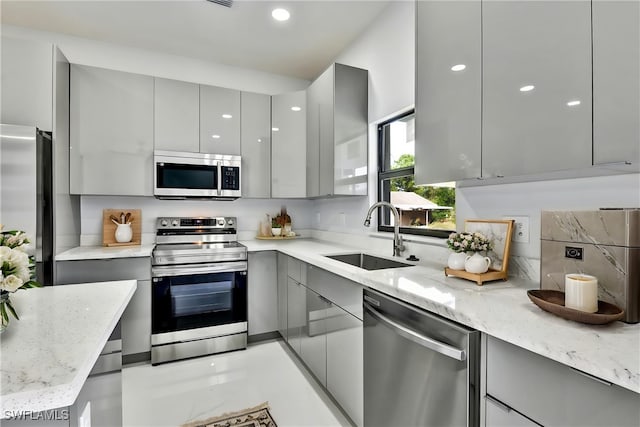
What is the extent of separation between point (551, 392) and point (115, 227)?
3282 mm

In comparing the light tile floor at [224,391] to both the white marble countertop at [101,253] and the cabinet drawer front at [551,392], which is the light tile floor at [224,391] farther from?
the cabinet drawer front at [551,392]

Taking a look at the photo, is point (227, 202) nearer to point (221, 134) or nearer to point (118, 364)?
point (221, 134)

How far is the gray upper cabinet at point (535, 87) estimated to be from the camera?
3.28 feet

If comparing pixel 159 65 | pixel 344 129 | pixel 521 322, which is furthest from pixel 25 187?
pixel 521 322

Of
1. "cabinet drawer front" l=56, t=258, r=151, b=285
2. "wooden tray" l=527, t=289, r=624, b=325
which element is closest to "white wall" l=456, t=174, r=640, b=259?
"wooden tray" l=527, t=289, r=624, b=325

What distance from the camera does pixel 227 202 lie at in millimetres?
3350

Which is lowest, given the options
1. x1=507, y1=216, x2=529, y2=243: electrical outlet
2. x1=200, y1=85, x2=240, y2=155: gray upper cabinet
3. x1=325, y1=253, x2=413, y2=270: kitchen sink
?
x1=325, y1=253, x2=413, y2=270: kitchen sink

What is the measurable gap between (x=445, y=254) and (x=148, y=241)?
2.73 meters

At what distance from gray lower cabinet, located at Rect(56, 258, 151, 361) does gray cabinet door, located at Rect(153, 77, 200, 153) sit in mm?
1062

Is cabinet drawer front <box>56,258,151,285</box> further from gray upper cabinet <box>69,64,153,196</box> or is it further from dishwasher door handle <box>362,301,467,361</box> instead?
dishwasher door handle <box>362,301,467,361</box>

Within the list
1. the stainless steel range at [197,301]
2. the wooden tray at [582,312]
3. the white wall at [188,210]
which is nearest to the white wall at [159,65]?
the white wall at [188,210]

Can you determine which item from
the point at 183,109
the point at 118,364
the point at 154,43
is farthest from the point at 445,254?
the point at 154,43

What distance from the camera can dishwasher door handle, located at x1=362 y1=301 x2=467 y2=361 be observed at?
3.29 feet

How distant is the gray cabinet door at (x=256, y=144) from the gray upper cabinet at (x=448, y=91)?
1.85 meters
